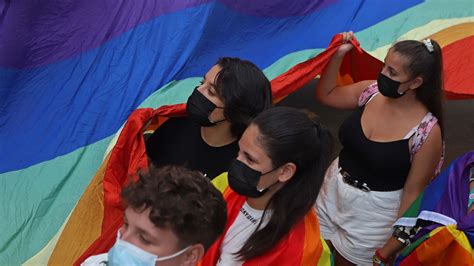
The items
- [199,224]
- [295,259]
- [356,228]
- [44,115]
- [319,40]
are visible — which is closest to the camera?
[199,224]

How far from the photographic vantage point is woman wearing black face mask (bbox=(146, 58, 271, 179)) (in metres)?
2.41

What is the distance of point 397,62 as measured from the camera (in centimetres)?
248

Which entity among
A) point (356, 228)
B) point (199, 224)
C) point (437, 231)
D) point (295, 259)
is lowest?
point (356, 228)

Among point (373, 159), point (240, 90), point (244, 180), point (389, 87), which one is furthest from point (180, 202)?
point (389, 87)

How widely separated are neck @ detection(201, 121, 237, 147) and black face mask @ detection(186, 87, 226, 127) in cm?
4

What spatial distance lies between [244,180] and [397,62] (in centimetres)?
94

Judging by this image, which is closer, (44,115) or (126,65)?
(44,115)

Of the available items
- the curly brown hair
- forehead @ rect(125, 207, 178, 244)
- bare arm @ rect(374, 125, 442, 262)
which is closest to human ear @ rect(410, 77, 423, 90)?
bare arm @ rect(374, 125, 442, 262)

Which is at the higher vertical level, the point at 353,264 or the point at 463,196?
the point at 463,196

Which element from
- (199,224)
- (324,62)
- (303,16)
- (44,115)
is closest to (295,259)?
(199,224)

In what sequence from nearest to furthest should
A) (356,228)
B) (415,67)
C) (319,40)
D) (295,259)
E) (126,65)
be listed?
1. (295,259)
2. (415,67)
3. (356,228)
4. (126,65)
5. (319,40)

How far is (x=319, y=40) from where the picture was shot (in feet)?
11.2

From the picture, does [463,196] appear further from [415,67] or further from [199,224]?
[199,224]

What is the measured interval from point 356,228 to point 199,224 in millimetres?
1285
